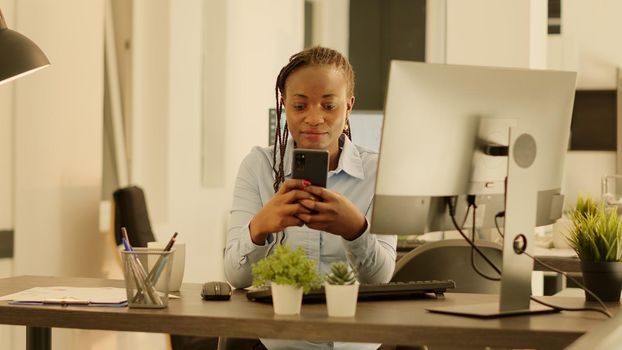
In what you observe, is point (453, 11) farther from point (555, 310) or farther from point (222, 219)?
point (555, 310)

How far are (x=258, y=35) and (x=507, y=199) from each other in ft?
15.2

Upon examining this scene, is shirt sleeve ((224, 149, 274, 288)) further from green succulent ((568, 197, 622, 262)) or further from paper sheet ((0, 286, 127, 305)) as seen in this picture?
green succulent ((568, 197, 622, 262))

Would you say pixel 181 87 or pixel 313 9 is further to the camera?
pixel 313 9

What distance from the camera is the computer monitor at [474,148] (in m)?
1.84

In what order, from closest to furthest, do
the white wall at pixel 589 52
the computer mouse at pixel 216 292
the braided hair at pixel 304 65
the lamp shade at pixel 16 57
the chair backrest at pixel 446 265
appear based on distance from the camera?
the computer mouse at pixel 216 292 < the braided hair at pixel 304 65 < the lamp shade at pixel 16 57 < the chair backrest at pixel 446 265 < the white wall at pixel 589 52

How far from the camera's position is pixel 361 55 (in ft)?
29.0

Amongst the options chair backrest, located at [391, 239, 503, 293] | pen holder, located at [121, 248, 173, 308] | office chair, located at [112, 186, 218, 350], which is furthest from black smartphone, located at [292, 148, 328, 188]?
office chair, located at [112, 186, 218, 350]

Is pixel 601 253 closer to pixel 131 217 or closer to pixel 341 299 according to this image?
pixel 341 299

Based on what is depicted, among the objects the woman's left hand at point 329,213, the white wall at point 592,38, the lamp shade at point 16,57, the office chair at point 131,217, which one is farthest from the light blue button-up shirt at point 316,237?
the white wall at point 592,38

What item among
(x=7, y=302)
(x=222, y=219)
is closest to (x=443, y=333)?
(x=7, y=302)

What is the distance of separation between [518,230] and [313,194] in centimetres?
43

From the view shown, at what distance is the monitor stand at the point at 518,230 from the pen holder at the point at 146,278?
58 cm

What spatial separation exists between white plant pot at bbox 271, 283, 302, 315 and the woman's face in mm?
547

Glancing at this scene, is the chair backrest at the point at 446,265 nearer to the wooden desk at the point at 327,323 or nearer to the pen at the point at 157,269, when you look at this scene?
the wooden desk at the point at 327,323
